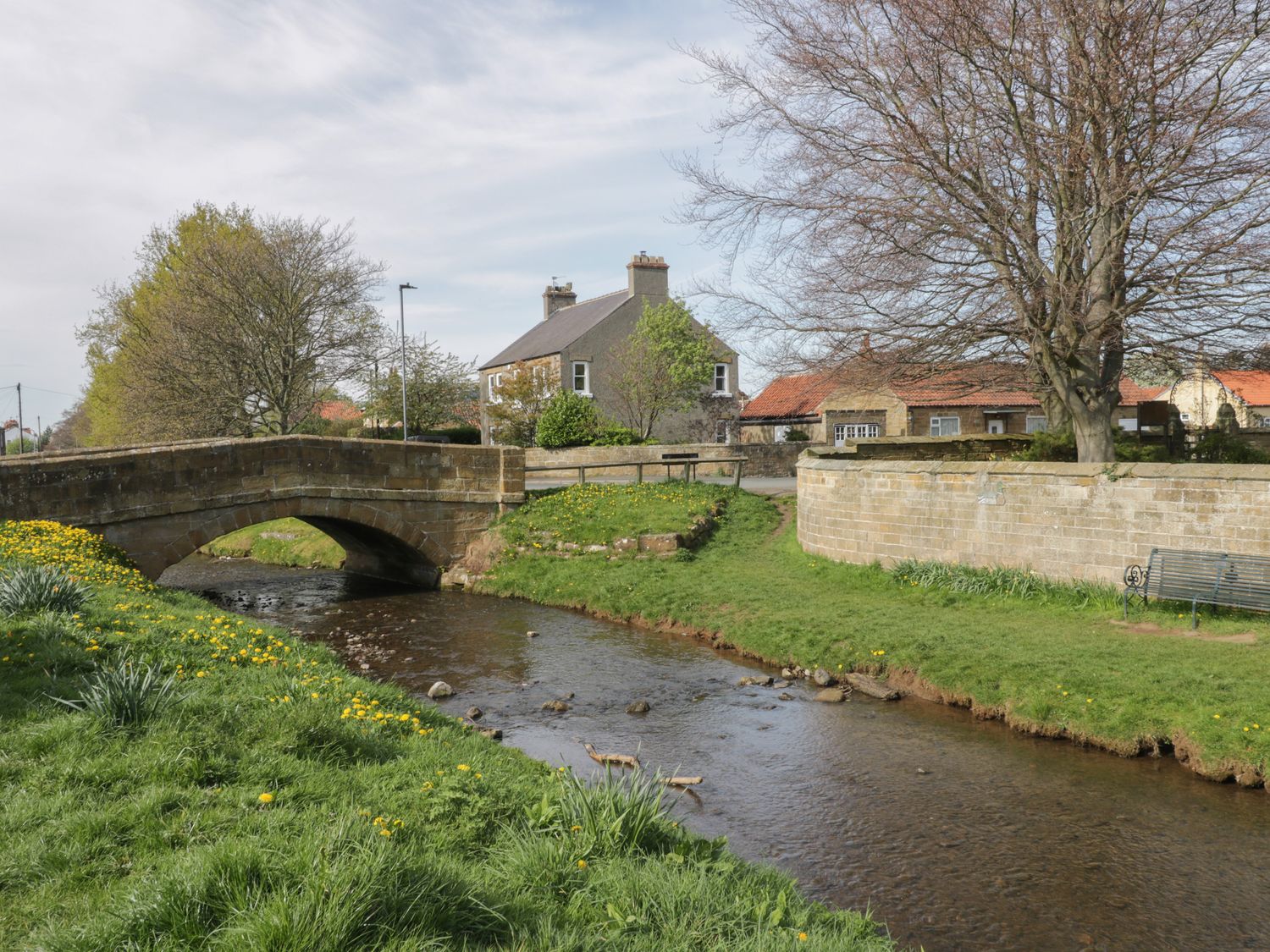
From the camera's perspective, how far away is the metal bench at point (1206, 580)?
11102 millimetres

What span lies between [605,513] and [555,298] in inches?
1397

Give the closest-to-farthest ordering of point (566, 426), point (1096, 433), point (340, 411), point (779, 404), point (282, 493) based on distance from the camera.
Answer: point (1096, 433)
point (282, 493)
point (566, 426)
point (779, 404)
point (340, 411)

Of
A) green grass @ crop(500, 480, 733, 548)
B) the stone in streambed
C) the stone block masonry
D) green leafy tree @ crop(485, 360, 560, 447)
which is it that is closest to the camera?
the stone in streambed

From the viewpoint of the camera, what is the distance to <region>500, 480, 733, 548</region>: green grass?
19.9 meters

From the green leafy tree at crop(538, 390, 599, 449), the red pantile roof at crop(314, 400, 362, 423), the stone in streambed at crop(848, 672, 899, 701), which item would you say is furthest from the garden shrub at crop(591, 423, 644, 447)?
the red pantile roof at crop(314, 400, 362, 423)

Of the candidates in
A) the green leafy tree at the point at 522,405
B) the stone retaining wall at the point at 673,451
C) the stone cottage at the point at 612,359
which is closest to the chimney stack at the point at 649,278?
the stone cottage at the point at 612,359

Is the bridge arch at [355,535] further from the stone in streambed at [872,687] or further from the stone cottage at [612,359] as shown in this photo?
the stone cottage at [612,359]

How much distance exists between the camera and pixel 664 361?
4262 cm

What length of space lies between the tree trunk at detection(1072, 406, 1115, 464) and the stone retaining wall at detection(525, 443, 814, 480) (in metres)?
15.8

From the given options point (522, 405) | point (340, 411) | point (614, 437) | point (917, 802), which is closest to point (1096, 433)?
point (917, 802)

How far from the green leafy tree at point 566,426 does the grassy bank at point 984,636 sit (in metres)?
17.8

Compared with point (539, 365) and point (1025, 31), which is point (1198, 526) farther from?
point (539, 365)

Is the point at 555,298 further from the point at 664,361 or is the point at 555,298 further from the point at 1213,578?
the point at 1213,578

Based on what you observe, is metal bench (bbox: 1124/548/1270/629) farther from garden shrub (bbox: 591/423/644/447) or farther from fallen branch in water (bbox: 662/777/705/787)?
garden shrub (bbox: 591/423/644/447)
